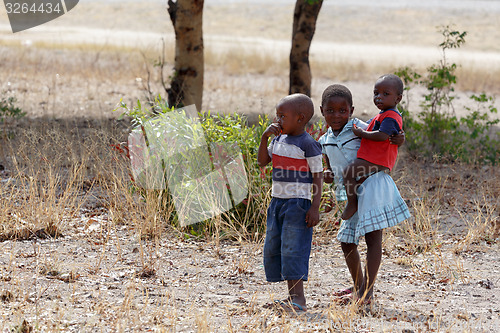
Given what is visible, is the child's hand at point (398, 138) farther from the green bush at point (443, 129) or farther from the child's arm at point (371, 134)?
the green bush at point (443, 129)

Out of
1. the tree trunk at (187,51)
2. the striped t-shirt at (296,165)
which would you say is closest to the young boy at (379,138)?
the striped t-shirt at (296,165)

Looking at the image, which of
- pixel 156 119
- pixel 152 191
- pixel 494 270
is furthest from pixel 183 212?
pixel 494 270

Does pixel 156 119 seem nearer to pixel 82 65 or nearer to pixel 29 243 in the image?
pixel 29 243

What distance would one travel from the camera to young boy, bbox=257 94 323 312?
359 centimetres

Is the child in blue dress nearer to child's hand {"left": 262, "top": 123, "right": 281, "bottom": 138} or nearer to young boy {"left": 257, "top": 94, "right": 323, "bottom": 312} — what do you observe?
young boy {"left": 257, "top": 94, "right": 323, "bottom": 312}

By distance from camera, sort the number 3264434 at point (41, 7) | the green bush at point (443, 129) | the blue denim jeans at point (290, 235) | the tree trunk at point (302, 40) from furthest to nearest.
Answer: the number 3264434 at point (41, 7), the tree trunk at point (302, 40), the green bush at point (443, 129), the blue denim jeans at point (290, 235)

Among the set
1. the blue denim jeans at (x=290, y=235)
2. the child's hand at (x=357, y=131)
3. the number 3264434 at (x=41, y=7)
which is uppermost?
the number 3264434 at (x=41, y=7)

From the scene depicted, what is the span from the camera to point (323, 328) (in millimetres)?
3496

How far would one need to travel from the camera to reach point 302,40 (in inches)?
402

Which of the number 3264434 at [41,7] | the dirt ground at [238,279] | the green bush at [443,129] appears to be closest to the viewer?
the dirt ground at [238,279]

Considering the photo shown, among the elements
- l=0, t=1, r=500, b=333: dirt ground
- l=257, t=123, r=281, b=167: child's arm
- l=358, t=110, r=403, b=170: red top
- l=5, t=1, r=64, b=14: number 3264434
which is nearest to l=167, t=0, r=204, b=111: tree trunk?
l=0, t=1, r=500, b=333: dirt ground

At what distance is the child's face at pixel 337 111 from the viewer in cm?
365

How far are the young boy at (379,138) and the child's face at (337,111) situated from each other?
0.10 metres

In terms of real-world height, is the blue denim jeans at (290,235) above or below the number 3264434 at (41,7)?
below
